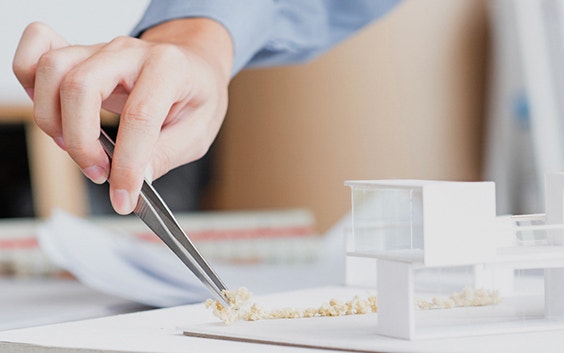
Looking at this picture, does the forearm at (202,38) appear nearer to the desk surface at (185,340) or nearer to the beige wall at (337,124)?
the desk surface at (185,340)

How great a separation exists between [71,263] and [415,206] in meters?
0.34

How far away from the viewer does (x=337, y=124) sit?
1.37 metres

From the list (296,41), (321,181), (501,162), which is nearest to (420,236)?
(296,41)

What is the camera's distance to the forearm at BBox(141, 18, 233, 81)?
65 centimetres

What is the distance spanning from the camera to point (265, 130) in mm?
1409

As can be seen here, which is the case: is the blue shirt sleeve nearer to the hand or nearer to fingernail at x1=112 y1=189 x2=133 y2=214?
the hand

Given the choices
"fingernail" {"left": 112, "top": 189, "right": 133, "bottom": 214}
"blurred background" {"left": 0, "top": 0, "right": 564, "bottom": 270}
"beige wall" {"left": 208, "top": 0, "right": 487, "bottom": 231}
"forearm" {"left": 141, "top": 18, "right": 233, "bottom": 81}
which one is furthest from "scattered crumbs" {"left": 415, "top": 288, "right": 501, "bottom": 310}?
"beige wall" {"left": 208, "top": 0, "right": 487, "bottom": 231}

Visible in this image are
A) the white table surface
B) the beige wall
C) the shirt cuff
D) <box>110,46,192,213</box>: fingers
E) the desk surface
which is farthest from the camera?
the beige wall

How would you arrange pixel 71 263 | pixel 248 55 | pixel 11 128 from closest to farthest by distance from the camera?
1. pixel 71 263
2. pixel 248 55
3. pixel 11 128

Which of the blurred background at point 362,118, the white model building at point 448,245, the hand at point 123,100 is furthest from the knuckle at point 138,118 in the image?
the blurred background at point 362,118

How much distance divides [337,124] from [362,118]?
0.04m

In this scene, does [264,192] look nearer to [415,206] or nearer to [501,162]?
[501,162]

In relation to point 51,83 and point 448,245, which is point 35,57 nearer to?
point 51,83

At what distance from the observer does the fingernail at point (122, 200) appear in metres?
0.45
